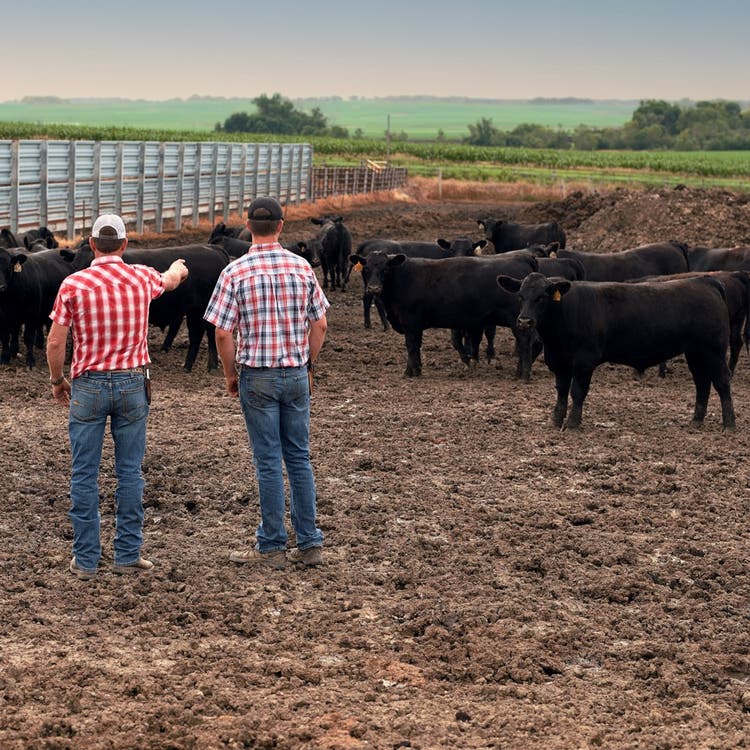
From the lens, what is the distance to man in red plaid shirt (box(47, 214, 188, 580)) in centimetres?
658

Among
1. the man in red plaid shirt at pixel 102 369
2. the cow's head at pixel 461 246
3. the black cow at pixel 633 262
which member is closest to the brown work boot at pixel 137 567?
the man in red plaid shirt at pixel 102 369

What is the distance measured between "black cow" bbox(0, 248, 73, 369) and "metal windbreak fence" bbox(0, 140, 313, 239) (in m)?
11.1

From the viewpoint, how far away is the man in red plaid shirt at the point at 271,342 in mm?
6816

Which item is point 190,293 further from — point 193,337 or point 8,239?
point 8,239

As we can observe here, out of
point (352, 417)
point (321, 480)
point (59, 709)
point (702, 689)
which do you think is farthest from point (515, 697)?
point (352, 417)

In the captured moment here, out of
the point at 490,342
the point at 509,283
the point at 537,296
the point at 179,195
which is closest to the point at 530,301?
the point at 537,296

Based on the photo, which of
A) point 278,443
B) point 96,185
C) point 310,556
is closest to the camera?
point 278,443

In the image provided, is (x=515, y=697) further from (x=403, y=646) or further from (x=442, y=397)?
(x=442, y=397)

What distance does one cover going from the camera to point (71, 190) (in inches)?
1062

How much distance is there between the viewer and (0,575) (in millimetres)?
6859

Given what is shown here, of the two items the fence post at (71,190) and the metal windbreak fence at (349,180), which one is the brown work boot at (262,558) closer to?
the fence post at (71,190)

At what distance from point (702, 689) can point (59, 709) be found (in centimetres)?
298

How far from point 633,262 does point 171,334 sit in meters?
7.43

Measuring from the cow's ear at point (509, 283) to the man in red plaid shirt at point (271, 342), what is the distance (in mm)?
5023
